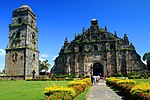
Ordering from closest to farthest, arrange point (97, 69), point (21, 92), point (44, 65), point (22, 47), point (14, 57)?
1. point (21, 92)
2. point (22, 47)
3. point (14, 57)
4. point (97, 69)
5. point (44, 65)

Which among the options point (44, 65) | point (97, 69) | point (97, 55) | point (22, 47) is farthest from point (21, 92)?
point (44, 65)

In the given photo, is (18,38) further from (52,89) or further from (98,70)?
(52,89)

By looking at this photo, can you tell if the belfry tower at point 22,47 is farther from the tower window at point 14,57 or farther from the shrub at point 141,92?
A: the shrub at point 141,92

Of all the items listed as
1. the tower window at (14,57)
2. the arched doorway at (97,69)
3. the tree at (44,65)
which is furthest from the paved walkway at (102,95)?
the tree at (44,65)

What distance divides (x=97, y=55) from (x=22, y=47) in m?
16.3

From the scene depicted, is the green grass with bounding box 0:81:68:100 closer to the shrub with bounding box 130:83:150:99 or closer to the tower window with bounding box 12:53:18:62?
the shrub with bounding box 130:83:150:99

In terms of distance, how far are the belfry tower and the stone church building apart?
5.70 meters

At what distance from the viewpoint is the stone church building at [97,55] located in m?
40.5

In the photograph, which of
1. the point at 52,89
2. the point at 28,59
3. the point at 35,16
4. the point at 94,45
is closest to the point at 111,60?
the point at 94,45

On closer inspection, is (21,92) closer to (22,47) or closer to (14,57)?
(22,47)

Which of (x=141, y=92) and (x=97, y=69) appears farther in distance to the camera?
(x=97, y=69)

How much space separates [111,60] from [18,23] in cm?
2212

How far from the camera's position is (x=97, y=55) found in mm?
42875

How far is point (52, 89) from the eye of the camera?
9.20 m
